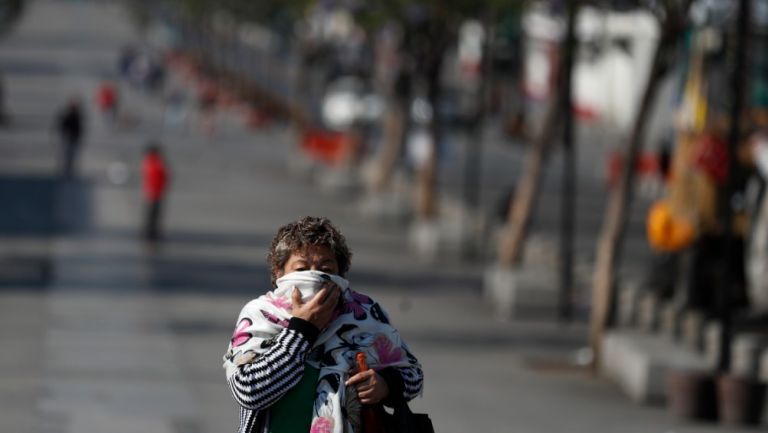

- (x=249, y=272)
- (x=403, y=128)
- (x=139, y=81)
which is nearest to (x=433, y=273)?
(x=249, y=272)

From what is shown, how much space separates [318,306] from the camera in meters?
6.07

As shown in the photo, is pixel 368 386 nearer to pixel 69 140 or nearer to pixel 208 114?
pixel 69 140

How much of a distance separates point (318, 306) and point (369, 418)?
1.36 ft

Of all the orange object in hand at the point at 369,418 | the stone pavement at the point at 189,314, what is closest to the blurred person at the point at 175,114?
the stone pavement at the point at 189,314

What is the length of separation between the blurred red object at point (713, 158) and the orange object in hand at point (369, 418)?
12.7 m

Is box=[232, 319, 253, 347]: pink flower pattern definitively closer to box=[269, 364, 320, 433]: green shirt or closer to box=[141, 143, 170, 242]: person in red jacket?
box=[269, 364, 320, 433]: green shirt

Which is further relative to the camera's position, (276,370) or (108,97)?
(108,97)

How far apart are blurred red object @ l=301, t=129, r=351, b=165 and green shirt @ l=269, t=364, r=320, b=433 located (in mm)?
37395

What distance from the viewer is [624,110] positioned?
217ft

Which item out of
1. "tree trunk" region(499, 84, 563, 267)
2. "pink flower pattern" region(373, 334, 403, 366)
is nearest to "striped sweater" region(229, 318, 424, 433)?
"pink flower pattern" region(373, 334, 403, 366)

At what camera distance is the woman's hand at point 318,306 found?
6.08m

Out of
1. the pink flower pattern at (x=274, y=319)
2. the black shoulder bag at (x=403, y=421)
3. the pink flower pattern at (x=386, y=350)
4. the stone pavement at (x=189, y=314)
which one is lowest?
the stone pavement at (x=189, y=314)

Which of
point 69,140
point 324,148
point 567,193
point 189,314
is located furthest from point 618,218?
point 324,148

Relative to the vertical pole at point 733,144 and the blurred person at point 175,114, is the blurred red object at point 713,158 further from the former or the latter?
the blurred person at point 175,114
